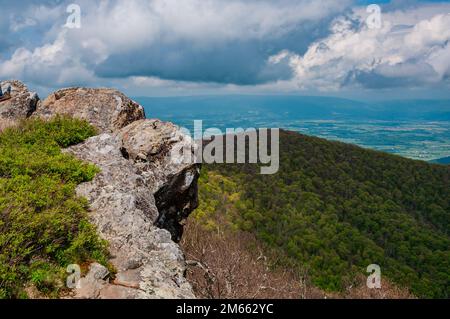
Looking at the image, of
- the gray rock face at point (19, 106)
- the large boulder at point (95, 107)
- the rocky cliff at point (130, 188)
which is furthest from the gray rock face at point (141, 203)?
the gray rock face at point (19, 106)

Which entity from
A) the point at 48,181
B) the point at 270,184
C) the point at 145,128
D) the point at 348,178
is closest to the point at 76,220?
the point at 48,181

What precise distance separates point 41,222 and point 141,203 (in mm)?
2609

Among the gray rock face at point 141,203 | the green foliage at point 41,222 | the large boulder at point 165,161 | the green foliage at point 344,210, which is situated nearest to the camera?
the green foliage at point 41,222

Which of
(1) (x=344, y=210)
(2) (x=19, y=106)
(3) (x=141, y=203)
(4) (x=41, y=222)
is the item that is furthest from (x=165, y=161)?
(1) (x=344, y=210)

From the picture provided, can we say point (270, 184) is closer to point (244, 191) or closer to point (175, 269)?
point (244, 191)

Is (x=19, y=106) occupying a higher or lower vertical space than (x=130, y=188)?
higher

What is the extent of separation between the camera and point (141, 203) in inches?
346

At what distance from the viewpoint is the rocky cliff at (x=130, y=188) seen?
20.7ft

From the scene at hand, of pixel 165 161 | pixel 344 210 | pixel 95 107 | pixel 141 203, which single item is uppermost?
pixel 95 107

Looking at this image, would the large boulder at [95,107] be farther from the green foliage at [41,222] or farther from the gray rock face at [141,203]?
the green foliage at [41,222]

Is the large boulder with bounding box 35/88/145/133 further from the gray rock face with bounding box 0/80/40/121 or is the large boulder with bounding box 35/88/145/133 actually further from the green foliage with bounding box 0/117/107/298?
the green foliage with bounding box 0/117/107/298

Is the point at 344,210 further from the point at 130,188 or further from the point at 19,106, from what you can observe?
the point at 130,188

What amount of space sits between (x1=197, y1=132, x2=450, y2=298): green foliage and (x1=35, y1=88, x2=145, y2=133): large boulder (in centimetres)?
3034

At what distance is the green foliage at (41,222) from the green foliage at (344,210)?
3370 cm
